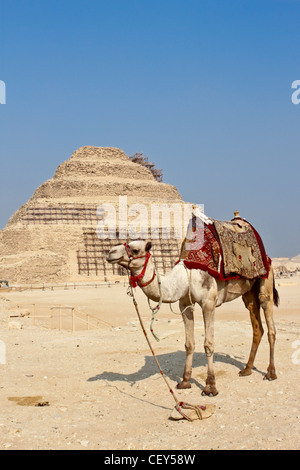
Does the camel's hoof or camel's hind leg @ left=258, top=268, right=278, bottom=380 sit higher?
camel's hind leg @ left=258, top=268, right=278, bottom=380

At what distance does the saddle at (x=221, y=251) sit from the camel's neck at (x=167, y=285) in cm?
20

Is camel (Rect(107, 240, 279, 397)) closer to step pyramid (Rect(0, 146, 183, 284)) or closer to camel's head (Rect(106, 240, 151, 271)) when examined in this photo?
camel's head (Rect(106, 240, 151, 271))

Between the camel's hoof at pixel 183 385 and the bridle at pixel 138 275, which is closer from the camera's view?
the bridle at pixel 138 275

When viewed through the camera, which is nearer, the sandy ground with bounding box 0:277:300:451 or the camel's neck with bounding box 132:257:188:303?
the sandy ground with bounding box 0:277:300:451

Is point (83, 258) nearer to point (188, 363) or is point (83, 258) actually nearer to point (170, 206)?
point (170, 206)

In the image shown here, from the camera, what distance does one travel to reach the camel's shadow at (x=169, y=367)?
739 centimetres

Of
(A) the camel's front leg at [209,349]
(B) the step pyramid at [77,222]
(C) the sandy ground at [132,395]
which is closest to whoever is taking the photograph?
Result: (C) the sandy ground at [132,395]

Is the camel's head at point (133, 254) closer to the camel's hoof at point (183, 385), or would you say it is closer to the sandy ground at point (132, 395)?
the sandy ground at point (132, 395)

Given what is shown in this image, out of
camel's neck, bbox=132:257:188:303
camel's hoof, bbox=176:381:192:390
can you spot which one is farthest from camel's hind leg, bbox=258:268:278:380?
camel's neck, bbox=132:257:188:303

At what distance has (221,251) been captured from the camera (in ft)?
22.6

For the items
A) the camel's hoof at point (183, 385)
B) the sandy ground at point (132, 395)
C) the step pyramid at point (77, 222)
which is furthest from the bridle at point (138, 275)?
the step pyramid at point (77, 222)

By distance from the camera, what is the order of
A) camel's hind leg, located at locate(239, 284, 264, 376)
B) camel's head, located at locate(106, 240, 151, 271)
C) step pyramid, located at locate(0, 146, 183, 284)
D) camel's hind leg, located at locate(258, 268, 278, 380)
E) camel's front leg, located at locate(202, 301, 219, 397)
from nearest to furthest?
camel's head, located at locate(106, 240, 151, 271) < camel's front leg, located at locate(202, 301, 219, 397) < camel's hind leg, located at locate(258, 268, 278, 380) < camel's hind leg, located at locate(239, 284, 264, 376) < step pyramid, located at locate(0, 146, 183, 284)

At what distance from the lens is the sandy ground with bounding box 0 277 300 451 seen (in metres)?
4.80
